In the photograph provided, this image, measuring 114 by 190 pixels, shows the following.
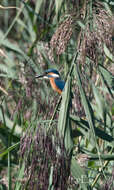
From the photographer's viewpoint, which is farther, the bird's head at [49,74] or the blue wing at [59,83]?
the blue wing at [59,83]

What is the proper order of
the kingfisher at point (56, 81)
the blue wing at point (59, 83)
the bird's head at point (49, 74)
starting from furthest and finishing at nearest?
the blue wing at point (59, 83)
the kingfisher at point (56, 81)
the bird's head at point (49, 74)

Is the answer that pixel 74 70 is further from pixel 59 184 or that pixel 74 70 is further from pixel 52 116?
pixel 59 184

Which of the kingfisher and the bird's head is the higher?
the bird's head

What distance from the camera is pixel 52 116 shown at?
1700mm

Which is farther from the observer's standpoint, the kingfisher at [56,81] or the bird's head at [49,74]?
the kingfisher at [56,81]

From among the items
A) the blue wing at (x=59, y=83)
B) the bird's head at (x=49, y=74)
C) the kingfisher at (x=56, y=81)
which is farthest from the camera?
the blue wing at (x=59, y=83)

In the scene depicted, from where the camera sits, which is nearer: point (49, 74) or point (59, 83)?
point (49, 74)

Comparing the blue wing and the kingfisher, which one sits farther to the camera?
the blue wing

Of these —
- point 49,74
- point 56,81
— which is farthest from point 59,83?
point 49,74

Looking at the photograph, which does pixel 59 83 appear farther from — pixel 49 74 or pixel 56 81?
pixel 49 74

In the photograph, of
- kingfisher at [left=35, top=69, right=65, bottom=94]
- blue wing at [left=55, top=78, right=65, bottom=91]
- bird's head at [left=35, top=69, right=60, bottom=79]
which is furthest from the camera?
blue wing at [left=55, top=78, right=65, bottom=91]

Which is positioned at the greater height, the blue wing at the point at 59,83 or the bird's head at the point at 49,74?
the bird's head at the point at 49,74

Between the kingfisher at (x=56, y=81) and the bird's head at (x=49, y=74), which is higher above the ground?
the bird's head at (x=49, y=74)

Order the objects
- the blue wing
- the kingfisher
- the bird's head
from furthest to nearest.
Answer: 1. the blue wing
2. the kingfisher
3. the bird's head
